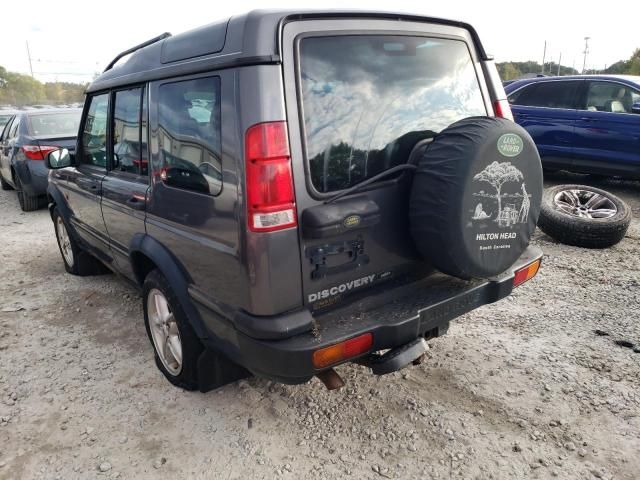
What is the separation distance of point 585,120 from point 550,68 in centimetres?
7265

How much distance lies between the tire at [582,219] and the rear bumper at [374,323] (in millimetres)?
2809

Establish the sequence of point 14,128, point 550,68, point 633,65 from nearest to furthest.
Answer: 1. point 14,128
2. point 633,65
3. point 550,68

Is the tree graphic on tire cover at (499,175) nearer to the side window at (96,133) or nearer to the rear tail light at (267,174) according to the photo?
the rear tail light at (267,174)

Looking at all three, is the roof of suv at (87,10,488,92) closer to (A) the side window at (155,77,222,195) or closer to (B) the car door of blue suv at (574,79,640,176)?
(A) the side window at (155,77,222,195)

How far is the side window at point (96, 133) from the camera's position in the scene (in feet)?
11.0

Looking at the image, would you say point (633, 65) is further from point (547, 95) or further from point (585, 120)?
point (585, 120)

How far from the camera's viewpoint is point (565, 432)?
94.3 inches

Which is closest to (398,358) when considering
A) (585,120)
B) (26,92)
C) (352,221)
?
(352,221)

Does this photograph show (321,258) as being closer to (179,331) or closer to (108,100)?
(179,331)

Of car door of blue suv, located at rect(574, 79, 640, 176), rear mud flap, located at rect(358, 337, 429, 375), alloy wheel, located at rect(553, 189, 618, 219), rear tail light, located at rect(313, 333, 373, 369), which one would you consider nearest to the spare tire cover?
rear mud flap, located at rect(358, 337, 429, 375)

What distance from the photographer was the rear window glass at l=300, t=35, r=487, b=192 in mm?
2049

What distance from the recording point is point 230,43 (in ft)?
6.43

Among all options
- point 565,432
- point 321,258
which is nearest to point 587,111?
point 565,432

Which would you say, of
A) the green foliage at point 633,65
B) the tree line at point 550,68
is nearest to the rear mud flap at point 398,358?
the tree line at point 550,68
